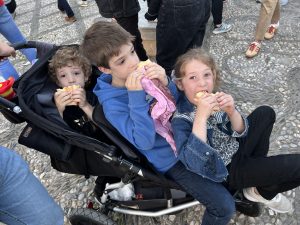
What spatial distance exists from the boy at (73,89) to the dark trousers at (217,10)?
2319 millimetres

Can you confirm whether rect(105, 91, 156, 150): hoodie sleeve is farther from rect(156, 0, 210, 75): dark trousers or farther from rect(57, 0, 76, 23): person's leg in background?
rect(57, 0, 76, 23): person's leg in background

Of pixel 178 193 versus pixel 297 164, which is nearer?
pixel 297 164

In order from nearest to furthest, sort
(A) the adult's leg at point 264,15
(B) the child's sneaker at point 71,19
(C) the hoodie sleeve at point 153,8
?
1. (C) the hoodie sleeve at point 153,8
2. (A) the adult's leg at point 264,15
3. (B) the child's sneaker at point 71,19

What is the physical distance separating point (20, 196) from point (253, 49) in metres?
2.78

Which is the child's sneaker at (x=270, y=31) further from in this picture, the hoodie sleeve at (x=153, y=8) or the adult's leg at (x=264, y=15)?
the hoodie sleeve at (x=153, y=8)

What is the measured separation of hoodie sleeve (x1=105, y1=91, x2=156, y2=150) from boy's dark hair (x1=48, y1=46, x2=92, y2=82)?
432 millimetres

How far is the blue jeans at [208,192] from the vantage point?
64.0 inches

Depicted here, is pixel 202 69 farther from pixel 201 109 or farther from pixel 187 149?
pixel 187 149

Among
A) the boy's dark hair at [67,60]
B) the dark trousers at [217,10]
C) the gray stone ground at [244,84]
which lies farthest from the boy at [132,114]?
the dark trousers at [217,10]

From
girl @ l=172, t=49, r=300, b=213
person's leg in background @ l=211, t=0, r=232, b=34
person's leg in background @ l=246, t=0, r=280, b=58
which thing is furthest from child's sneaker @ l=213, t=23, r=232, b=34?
girl @ l=172, t=49, r=300, b=213

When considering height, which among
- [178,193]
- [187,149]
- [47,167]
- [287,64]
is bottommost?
[47,167]

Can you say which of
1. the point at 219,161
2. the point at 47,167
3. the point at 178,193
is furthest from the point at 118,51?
the point at 47,167

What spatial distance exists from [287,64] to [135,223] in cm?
222

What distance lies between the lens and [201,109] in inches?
58.3
